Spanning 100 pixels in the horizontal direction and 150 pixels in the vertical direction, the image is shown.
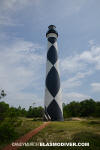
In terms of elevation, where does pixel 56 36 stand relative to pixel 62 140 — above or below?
above

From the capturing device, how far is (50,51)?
23.9 metres

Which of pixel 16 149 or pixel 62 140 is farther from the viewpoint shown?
pixel 62 140

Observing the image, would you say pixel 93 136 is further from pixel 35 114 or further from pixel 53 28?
pixel 35 114

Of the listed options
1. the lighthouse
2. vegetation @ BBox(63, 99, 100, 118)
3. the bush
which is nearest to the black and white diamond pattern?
the lighthouse

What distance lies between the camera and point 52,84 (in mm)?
21750

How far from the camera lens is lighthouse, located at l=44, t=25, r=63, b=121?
20.6m

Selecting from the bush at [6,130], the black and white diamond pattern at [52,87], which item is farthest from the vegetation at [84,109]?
the bush at [6,130]

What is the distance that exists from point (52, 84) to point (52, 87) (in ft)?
1.58

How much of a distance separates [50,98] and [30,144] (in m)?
12.7

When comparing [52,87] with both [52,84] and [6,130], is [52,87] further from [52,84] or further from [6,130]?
[6,130]

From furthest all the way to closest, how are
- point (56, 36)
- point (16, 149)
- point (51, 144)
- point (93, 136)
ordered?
point (56, 36) → point (93, 136) → point (51, 144) → point (16, 149)

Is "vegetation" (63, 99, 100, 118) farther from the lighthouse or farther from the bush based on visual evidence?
the bush

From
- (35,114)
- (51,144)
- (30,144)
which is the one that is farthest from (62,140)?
(35,114)

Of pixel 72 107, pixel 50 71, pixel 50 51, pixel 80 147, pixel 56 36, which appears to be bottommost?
pixel 80 147
